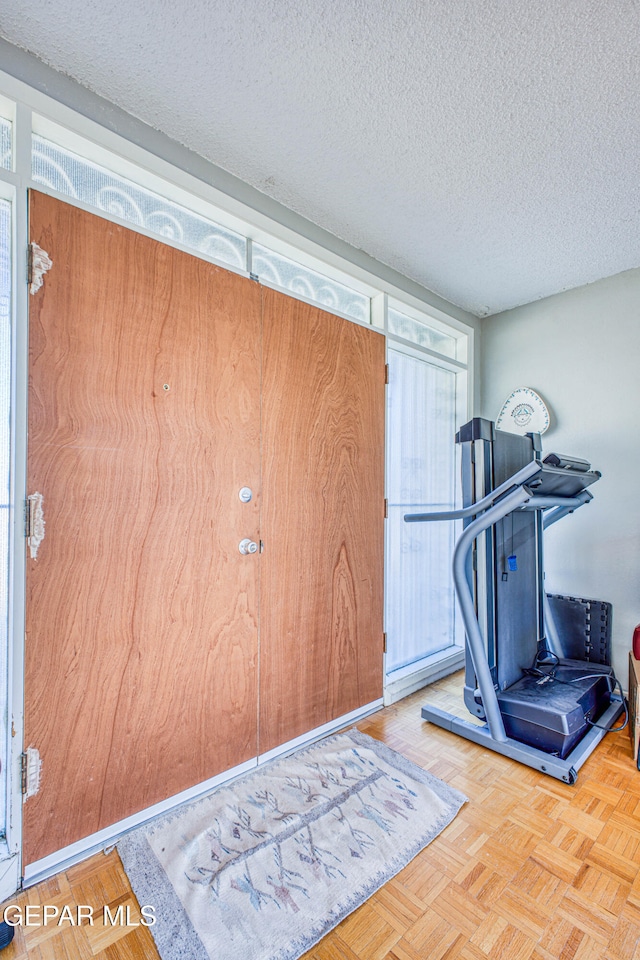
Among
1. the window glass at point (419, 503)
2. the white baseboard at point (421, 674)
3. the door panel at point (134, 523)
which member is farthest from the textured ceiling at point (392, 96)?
the white baseboard at point (421, 674)

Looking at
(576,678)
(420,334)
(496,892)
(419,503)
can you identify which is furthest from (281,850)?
(420,334)

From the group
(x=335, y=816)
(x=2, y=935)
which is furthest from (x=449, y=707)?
(x=2, y=935)

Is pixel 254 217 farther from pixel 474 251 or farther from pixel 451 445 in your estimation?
pixel 451 445

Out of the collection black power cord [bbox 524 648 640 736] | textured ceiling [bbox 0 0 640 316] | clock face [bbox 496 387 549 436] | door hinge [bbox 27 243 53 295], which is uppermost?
textured ceiling [bbox 0 0 640 316]

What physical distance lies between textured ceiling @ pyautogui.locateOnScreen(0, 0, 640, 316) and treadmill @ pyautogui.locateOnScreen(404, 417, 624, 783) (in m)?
1.16

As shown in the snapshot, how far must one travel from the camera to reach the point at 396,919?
1.33 meters

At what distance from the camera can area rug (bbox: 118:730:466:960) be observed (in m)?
1.29

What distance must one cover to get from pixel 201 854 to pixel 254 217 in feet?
8.52

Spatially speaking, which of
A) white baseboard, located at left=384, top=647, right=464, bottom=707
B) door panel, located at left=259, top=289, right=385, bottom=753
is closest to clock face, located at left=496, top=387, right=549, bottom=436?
door panel, located at left=259, top=289, right=385, bottom=753

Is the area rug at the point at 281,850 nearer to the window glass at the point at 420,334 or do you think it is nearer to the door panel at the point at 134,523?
the door panel at the point at 134,523

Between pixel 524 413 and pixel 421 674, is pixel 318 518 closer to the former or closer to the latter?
pixel 421 674

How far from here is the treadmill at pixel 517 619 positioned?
2076 millimetres

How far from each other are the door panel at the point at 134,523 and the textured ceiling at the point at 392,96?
518 mm

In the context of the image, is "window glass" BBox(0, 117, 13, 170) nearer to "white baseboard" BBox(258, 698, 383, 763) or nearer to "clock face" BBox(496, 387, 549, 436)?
"white baseboard" BBox(258, 698, 383, 763)
